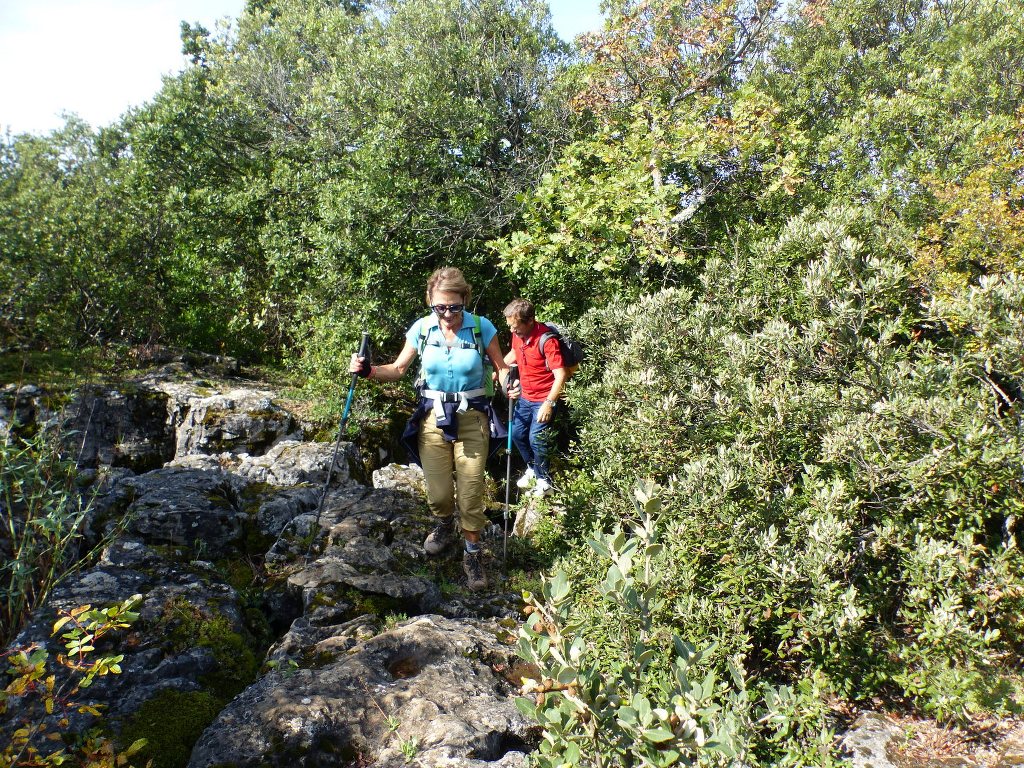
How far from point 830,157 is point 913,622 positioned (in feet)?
40.1

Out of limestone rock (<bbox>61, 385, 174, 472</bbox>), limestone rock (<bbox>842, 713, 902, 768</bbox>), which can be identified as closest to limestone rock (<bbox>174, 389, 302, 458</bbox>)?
limestone rock (<bbox>61, 385, 174, 472</bbox>)

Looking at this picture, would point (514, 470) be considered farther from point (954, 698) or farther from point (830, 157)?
point (830, 157)

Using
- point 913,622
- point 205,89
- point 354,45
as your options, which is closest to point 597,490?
point 913,622

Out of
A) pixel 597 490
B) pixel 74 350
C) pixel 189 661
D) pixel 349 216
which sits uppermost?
pixel 349 216

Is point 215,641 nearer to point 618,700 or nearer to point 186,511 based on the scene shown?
point 186,511

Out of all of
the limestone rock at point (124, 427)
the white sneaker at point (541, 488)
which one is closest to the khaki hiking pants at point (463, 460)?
the white sneaker at point (541, 488)

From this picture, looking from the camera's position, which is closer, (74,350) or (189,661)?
(189,661)

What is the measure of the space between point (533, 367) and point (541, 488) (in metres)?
1.40

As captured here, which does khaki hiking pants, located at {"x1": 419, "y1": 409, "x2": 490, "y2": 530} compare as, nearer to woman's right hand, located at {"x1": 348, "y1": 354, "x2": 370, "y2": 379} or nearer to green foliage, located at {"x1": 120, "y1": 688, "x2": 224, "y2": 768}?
woman's right hand, located at {"x1": 348, "y1": 354, "x2": 370, "y2": 379}

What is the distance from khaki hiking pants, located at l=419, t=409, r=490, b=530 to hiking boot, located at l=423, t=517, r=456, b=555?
1.14 ft

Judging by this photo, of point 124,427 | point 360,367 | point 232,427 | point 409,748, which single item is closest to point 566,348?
point 360,367

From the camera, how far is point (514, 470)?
9.45 metres

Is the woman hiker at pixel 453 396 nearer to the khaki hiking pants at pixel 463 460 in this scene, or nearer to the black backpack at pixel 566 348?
the khaki hiking pants at pixel 463 460

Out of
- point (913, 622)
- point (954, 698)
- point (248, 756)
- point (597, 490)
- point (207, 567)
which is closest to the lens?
point (248, 756)
